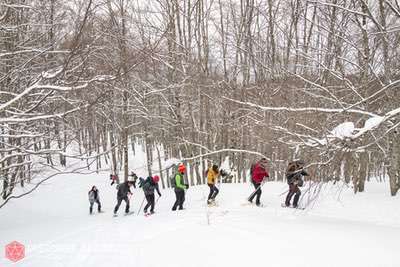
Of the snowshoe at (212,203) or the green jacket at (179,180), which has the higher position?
the green jacket at (179,180)

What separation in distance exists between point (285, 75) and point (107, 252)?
479cm

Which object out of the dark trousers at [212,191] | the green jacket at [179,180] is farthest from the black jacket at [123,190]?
the dark trousers at [212,191]

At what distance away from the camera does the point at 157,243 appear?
6047 millimetres

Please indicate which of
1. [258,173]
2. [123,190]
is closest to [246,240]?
[258,173]

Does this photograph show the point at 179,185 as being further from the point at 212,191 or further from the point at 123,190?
the point at 123,190

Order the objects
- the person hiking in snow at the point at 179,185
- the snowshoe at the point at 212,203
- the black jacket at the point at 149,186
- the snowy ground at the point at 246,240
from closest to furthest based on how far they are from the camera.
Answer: the snowy ground at the point at 246,240, the snowshoe at the point at 212,203, the person hiking in snow at the point at 179,185, the black jacket at the point at 149,186

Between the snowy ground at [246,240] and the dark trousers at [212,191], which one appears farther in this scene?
the dark trousers at [212,191]

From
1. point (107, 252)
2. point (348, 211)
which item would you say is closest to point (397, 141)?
point (348, 211)

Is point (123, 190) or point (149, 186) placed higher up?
point (149, 186)

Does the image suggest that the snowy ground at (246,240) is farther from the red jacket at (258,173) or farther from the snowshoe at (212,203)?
the red jacket at (258,173)

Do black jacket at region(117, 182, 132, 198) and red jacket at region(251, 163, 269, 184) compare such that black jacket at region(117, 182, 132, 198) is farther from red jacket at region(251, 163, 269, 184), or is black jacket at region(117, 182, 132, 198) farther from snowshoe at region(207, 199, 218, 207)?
red jacket at region(251, 163, 269, 184)

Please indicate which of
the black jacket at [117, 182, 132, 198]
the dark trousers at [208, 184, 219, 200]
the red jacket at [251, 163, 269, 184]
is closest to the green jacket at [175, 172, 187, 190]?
the dark trousers at [208, 184, 219, 200]

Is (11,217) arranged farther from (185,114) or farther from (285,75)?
(285,75)

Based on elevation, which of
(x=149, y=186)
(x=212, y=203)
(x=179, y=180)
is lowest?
(x=212, y=203)
